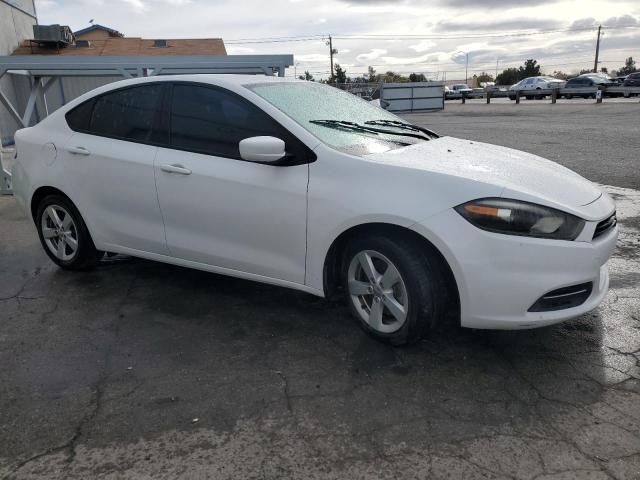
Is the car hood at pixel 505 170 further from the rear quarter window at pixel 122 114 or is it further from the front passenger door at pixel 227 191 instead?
the rear quarter window at pixel 122 114

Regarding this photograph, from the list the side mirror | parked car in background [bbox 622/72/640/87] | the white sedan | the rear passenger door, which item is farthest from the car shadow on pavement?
parked car in background [bbox 622/72/640/87]

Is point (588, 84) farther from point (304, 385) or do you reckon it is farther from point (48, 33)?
point (304, 385)

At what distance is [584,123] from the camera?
1873cm

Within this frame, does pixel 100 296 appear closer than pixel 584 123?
Yes

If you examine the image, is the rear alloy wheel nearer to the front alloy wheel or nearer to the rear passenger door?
the rear passenger door

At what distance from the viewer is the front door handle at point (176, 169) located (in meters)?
3.78

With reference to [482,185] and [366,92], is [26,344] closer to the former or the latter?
[482,185]

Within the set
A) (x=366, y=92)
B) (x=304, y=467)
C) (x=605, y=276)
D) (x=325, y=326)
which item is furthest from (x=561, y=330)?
(x=366, y=92)

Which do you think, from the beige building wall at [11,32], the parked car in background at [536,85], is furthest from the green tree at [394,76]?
the beige building wall at [11,32]

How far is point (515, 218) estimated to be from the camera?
9.41ft

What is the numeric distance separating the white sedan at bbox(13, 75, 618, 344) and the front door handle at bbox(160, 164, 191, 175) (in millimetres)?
11

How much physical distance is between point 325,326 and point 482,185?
55.7 inches

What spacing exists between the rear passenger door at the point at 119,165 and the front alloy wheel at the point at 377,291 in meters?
1.57

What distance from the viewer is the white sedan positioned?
2895 mm
